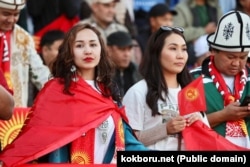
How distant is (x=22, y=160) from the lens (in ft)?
24.5

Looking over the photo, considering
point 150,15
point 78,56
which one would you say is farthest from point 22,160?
point 150,15

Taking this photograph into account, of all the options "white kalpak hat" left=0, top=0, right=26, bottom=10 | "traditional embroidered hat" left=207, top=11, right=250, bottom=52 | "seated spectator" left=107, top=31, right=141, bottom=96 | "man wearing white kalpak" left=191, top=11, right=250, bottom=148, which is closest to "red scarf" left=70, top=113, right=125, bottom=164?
"man wearing white kalpak" left=191, top=11, right=250, bottom=148

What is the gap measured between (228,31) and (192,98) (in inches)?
42.4

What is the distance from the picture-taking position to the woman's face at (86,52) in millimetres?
8242

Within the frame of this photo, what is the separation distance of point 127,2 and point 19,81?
11.6 feet

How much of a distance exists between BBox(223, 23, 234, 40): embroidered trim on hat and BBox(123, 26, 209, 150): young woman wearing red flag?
0.48 metres

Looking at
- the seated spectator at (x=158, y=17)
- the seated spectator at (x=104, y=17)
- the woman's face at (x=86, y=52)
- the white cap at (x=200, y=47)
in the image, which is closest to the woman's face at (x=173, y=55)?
the woman's face at (x=86, y=52)

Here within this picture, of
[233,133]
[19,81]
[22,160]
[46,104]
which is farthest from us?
[19,81]

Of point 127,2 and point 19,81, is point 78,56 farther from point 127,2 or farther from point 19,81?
point 127,2

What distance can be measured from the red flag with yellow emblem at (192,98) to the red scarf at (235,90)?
0.56 meters

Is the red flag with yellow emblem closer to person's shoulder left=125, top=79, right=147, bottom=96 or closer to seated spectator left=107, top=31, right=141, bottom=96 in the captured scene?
person's shoulder left=125, top=79, right=147, bottom=96

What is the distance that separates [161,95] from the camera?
8.49 metres

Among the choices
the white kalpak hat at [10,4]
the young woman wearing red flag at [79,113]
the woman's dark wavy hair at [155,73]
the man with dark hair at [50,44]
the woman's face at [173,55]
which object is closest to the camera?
the young woman wearing red flag at [79,113]

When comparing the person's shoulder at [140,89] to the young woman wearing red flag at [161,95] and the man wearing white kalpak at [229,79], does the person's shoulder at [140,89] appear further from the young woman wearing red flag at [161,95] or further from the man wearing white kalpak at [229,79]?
the man wearing white kalpak at [229,79]
